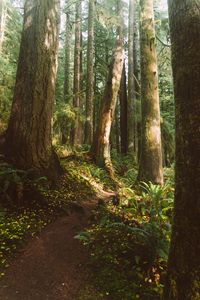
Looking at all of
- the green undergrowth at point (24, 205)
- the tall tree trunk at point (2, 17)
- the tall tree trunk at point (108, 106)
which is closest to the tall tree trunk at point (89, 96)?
the tall tree trunk at point (108, 106)

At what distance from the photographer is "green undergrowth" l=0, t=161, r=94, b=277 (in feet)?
16.9

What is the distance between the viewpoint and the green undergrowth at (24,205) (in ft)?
16.9

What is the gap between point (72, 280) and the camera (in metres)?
4.22

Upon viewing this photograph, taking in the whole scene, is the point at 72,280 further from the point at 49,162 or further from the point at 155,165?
the point at 155,165

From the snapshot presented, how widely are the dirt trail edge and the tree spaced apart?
6.07 m

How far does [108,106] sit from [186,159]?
898cm

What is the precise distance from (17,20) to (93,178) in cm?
1459

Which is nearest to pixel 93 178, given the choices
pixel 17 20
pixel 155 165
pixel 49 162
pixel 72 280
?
pixel 155 165

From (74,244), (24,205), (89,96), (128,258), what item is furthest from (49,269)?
(89,96)

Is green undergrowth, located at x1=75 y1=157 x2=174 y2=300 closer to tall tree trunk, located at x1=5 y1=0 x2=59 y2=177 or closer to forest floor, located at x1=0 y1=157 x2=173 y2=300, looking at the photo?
forest floor, located at x1=0 y1=157 x2=173 y2=300

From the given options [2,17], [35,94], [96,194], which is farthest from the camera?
[2,17]

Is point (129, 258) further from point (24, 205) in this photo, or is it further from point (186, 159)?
point (24, 205)

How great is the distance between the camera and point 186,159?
116 inches

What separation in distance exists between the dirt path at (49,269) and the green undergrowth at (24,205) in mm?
236
